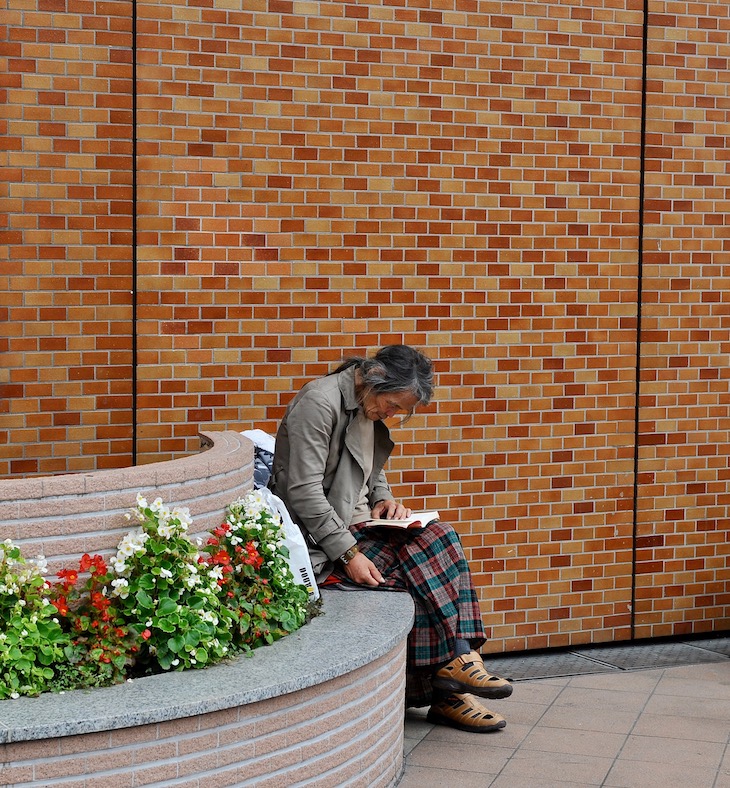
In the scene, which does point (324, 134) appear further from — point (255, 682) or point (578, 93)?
point (255, 682)

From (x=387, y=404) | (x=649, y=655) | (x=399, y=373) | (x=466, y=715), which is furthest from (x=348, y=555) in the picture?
(x=649, y=655)

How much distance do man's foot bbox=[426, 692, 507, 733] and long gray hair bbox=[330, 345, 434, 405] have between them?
1324 mm

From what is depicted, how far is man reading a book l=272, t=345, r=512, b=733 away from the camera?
471 cm

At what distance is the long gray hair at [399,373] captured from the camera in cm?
473

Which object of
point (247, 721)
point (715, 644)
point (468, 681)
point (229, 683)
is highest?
point (229, 683)

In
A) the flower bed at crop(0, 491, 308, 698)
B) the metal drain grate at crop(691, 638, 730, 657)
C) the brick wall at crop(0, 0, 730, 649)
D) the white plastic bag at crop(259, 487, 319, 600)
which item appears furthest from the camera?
the metal drain grate at crop(691, 638, 730, 657)

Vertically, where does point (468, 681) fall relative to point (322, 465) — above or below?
below

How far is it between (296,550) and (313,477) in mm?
351

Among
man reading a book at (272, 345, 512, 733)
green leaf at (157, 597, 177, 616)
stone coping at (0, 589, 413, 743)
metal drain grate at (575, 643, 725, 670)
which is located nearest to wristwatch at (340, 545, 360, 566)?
man reading a book at (272, 345, 512, 733)

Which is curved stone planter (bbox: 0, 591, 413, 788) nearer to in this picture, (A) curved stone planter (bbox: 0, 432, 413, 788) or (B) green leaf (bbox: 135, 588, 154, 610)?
(A) curved stone planter (bbox: 0, 432, 413, 788)

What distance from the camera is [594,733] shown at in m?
5.02

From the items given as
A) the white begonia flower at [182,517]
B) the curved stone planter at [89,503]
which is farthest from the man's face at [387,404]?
the white begonia flower at [182,517]

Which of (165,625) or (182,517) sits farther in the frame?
(182,517)

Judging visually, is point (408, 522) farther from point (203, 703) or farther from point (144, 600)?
point (203, 703)
